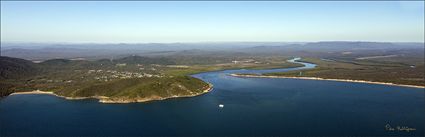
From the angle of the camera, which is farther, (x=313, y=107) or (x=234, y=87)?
(x=234, y=87)

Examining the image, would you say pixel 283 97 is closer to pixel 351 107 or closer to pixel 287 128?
pixel 351 107

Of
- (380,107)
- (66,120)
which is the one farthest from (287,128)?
(66,120)

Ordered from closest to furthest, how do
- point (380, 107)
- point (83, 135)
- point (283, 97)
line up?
point (83, 135), point (380, 107), point (283, 97)

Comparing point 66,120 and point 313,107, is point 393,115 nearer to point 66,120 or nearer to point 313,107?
point 313,107

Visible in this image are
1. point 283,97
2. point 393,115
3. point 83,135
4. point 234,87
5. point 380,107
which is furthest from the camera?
point 234,87

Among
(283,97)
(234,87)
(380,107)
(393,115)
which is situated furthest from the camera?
(234,87)

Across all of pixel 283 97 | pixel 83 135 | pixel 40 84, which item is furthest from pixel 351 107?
pixel 40 84
